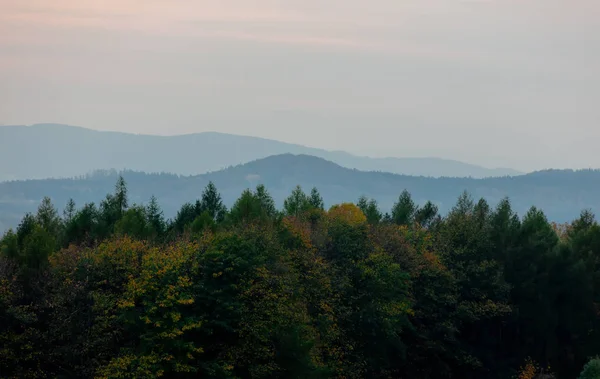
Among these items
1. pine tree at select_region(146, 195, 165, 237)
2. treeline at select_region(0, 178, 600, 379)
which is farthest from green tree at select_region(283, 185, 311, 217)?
pine tree at select_region(146, 195, 165, 237)

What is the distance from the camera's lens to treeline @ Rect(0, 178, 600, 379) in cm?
4272

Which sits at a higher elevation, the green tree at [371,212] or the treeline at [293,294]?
the green tree at [371,212]

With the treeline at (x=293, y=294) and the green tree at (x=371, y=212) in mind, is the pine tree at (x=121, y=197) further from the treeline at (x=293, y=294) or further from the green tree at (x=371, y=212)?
the green tree at (x=371, y=212)

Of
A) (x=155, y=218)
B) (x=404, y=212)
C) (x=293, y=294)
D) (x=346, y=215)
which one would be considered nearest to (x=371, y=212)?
(x=404, y=212)

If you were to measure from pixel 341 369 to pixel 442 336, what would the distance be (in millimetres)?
12470

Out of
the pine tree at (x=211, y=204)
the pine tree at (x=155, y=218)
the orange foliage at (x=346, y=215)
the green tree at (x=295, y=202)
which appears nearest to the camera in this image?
the orange foliage at (x=346, y=215)

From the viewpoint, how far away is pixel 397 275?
5572 cm

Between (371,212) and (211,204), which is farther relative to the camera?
(371,212)

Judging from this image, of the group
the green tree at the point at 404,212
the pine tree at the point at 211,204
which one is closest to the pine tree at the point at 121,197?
the pine tree at the point at 211,204

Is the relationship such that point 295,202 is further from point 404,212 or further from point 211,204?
point 404,212

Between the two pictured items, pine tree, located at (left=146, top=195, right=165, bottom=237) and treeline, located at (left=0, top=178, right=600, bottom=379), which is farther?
pine tree, located at (left=146, top=195, right=165, bottom=237)

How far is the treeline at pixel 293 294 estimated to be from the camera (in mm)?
42719

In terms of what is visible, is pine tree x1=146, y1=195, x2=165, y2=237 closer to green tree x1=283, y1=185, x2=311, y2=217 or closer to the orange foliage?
the orange foliage

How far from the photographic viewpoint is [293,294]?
48.1m
